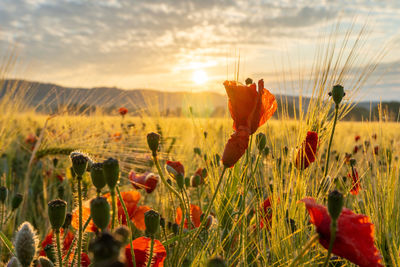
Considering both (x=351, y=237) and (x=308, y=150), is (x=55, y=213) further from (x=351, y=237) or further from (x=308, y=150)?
(x=308, y=150)

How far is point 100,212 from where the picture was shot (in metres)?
0.43

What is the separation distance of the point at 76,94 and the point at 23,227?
126 cm

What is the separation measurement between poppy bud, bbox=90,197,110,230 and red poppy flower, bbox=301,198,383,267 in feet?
0.80

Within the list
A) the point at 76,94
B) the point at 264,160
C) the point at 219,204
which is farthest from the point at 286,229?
the point at 76,94

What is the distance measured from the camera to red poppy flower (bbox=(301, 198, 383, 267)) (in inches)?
17.4

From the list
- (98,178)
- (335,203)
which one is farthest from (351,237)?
(98,178)

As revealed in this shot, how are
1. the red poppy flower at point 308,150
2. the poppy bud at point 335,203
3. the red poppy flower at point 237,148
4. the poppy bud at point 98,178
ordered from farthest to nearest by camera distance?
the red poppy flower at point 308,150 → the red poppy flower at point 237,148 → the poppy bud at point 98,178 → the poppy bud at point 335,203

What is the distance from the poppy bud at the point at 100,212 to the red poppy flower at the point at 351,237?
24 centimetres

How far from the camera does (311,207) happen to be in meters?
0.46

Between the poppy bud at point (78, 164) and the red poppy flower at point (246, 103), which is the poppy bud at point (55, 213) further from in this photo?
the red poppy flower at point (246, 103)

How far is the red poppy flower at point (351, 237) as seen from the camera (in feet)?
1.45

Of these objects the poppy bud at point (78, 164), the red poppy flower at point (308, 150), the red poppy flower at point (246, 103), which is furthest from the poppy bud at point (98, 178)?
the red poppy flower at point (308, 150)

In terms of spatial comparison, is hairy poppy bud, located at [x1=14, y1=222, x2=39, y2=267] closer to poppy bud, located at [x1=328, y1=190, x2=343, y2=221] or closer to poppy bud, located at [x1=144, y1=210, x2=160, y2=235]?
poppy bud, located at [x1=144, y1=210, x2=160, y2=235]

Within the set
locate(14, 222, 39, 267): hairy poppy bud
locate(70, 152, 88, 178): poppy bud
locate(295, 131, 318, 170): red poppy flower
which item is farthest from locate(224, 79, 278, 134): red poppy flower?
locate(14, 222, 39, 267): hairy poppy bud
